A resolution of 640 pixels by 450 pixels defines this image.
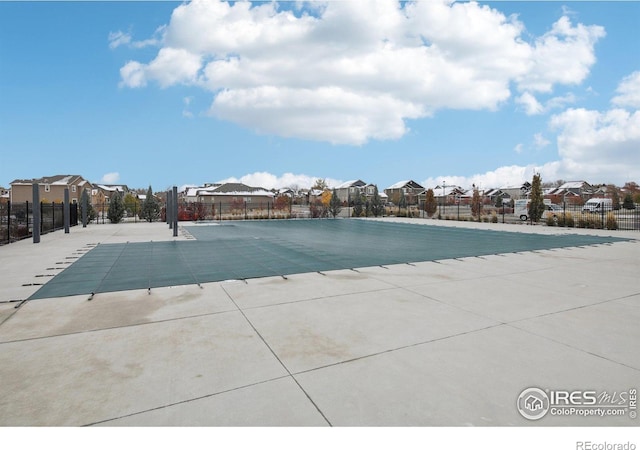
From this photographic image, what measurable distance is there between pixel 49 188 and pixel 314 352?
67180 mm

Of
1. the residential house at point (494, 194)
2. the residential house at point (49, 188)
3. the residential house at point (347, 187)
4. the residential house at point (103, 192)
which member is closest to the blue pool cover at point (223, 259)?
the residential house at point (103, 192)

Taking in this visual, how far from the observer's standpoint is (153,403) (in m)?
2.47

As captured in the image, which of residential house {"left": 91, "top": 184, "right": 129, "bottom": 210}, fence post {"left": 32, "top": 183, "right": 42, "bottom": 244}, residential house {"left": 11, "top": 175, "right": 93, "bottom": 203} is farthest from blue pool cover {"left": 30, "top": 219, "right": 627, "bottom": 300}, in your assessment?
residential house {"left": 11, "top": 175, "right": 93, "bottom": 203}

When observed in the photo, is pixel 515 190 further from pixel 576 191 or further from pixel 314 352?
pixel 314 352

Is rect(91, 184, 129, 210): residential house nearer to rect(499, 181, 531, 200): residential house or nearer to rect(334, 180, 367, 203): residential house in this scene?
rect(334, 180, 367, 203): residential house

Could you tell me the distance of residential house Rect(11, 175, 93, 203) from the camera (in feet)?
178

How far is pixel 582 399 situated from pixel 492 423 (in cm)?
83

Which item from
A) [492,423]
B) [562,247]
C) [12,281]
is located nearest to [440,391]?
[492,423]

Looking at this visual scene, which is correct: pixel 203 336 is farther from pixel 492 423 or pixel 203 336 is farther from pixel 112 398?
pixel 492 423

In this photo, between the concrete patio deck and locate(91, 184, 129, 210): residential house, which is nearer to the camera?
the concrete patio deck

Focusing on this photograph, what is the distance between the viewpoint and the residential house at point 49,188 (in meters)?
54.3

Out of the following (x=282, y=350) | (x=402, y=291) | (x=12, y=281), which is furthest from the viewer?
(x=12, y=281)

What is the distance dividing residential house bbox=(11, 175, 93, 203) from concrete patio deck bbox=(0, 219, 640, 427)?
58.8m

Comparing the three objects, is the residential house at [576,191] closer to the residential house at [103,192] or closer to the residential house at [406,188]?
the residential house at [406,188]
